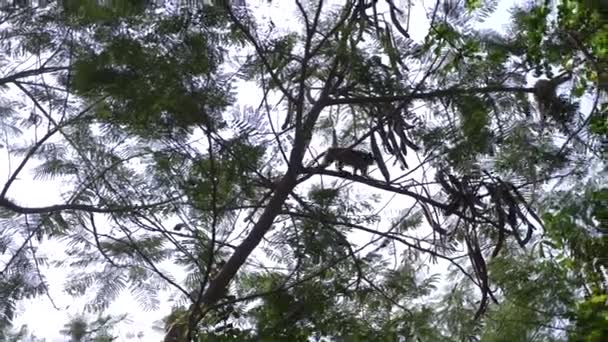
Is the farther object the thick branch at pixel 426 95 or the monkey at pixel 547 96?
the monkey at pixel 547 96

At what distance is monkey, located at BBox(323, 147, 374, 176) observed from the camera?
393 centimetres

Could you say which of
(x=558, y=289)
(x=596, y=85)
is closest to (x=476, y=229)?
(x=558, y=289)

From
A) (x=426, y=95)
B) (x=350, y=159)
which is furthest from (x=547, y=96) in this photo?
(x=350, y=159)

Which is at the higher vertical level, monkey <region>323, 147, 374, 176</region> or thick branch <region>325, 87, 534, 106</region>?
thick branch <region>325, 87, 534, 106</region>

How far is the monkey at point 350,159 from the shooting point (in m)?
3.93

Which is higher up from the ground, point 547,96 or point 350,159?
point 547,96

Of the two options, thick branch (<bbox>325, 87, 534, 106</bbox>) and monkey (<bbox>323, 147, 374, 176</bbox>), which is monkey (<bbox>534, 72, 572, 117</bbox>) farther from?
monkey (<bbox>323, 147, 374, 176</bbox>)

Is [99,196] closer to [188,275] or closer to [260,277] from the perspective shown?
[188,275]

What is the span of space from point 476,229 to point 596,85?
90 cm

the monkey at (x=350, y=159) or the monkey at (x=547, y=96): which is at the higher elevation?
the monkey at (x=547, y=96)

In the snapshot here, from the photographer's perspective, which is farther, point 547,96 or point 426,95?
point 547,96

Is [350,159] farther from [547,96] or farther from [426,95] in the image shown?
[547,96]

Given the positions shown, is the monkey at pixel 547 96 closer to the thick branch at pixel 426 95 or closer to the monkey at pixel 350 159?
the thick branch at pixel 426 95

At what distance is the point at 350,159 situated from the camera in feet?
12.9
